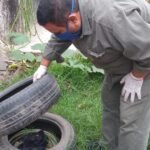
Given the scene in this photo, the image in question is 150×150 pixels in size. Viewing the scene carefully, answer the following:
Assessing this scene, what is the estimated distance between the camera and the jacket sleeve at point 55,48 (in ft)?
11.0

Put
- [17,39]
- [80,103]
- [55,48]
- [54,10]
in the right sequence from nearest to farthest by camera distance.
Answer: [54,10] → [55,48] → [80,103] → [17,39]

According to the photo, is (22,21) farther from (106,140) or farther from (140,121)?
(140,121)

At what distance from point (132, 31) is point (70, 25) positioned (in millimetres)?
390

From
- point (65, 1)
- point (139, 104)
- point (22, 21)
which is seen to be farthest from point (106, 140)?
point (22, 21)

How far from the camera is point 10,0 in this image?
6133 mm

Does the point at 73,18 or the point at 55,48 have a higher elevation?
the point at 73,18

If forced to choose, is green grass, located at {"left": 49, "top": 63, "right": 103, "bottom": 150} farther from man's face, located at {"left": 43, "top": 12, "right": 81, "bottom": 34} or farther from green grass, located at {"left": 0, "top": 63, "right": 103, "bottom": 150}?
man's face, located at {"left": 43, "top": 12, "right": 81, "bottom": 34}

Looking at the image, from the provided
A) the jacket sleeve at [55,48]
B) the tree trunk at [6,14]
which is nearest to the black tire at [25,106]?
the jacket sleeve at [55,48]

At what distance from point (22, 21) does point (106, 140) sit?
278 centimetres

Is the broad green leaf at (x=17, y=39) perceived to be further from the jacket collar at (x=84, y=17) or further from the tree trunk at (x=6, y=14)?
the jacket collar at (x=84, y=17)

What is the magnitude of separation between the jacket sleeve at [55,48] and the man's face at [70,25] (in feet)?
1.39

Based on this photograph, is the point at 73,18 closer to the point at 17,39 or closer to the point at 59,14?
the point at 59,14

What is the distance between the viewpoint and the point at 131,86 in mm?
3129

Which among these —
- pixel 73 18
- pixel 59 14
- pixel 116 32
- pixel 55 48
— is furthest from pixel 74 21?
pixel 55 48
